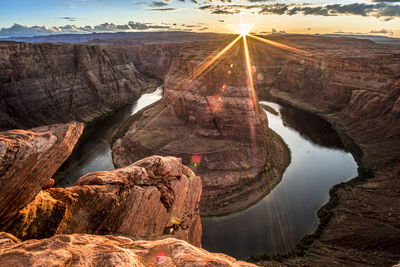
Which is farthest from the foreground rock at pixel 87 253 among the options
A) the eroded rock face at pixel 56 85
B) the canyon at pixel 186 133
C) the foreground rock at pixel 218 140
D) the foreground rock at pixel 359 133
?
the eroded rock face at pixel 56 85

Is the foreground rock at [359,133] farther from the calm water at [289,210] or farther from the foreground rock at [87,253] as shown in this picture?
the foreground rock at [87,253]

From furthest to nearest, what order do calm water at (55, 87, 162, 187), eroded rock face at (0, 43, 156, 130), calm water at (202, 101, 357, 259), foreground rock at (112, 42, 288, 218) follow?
eroded rock face at (0, 43, 156, 130), calm water at (55, 87, 162, 187), foreground rock at (112, 42, 288, 218), calm water at (202, 101, 357, 259)

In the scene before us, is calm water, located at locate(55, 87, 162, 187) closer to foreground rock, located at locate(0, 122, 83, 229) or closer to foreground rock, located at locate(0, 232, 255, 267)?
foreground rock, located at locate(0, 122, 83, 229)

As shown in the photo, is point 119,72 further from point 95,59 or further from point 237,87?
point 237,87

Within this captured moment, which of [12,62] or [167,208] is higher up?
[12,62]

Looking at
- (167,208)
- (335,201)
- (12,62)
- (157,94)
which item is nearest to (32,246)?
(167,208)

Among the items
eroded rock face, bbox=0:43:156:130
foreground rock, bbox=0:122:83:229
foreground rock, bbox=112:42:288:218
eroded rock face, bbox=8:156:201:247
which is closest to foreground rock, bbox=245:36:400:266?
foreground rock, bbox=112:42:288:218
